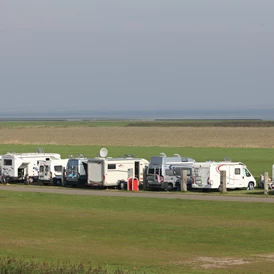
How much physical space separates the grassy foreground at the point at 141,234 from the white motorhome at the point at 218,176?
7.82 meters

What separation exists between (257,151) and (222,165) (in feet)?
121

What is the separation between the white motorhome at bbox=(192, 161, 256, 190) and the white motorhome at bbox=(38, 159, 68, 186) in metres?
12.4

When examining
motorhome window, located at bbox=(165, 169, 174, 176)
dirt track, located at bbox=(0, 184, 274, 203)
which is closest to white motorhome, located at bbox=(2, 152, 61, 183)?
dirt track, located at bbox=(0, 184, 274, 203)

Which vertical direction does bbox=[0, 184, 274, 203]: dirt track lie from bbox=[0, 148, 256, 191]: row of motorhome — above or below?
below

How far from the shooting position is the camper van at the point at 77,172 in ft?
193

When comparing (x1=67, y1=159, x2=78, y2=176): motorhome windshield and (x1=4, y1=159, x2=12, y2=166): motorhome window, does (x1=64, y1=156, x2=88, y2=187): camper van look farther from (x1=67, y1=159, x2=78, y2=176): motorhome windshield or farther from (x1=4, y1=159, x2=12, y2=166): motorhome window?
(x1=4, y1=159, x2=12, y2=166): motorhome window

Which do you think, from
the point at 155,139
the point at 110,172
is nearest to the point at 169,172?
the point at 110,172

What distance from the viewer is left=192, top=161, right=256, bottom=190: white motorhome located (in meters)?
53.1

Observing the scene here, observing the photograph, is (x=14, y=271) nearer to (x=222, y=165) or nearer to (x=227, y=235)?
(x=227, y=235)

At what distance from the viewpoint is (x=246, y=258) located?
26.5m

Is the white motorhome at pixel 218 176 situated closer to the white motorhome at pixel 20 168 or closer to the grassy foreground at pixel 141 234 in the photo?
the grassy foreground at pixel 141 234

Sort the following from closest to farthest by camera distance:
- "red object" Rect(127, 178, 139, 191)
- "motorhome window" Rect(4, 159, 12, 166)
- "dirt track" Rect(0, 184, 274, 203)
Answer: "dirt track" Rect(0, 184, 274, 203)
"red object" Rect(127, 178, 139, 191)
"motorhome window" Rect(4, 159, 12, 166)

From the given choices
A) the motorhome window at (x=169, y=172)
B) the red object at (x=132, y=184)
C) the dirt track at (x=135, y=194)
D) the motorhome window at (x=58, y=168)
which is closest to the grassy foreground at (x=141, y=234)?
the dirt track at (x=135, y=194)

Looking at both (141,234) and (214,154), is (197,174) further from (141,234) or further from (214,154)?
(214,154)
